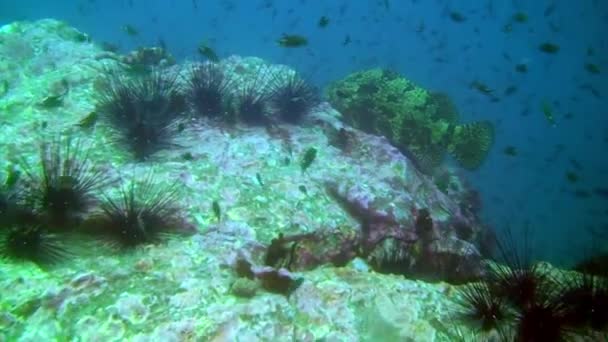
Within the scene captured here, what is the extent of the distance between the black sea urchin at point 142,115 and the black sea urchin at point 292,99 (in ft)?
7.22

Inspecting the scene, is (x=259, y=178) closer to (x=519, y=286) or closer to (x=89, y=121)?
(x=89, y=121)

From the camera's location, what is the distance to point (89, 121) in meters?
6.58

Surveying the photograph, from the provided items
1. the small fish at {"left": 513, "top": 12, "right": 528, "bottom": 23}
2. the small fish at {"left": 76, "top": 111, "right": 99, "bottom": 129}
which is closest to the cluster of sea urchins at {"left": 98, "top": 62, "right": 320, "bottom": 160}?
the small fish at {"left": 76, "top": 111, "right": 99, "bottom": 129}

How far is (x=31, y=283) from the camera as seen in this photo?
3.94 metres

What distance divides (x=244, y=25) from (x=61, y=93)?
8892 cm

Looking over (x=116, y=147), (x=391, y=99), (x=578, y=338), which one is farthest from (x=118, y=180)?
(x=391, y=99)

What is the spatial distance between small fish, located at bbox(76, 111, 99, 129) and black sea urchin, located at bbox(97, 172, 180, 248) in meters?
2.00

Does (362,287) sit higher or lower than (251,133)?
lower

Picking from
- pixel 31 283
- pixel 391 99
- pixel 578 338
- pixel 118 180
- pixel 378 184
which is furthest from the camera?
pixel 391 99

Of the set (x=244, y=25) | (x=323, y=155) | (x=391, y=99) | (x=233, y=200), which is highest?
(x=244, y=25)

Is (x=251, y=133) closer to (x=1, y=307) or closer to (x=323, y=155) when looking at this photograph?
(x=323, y=155)

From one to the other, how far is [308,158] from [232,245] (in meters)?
2.61

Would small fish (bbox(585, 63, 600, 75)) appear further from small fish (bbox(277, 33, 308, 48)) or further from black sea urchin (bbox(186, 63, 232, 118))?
black sea urchin (bbox(186, 63, 232, 118))

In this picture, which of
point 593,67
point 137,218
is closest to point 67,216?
point 137,218
